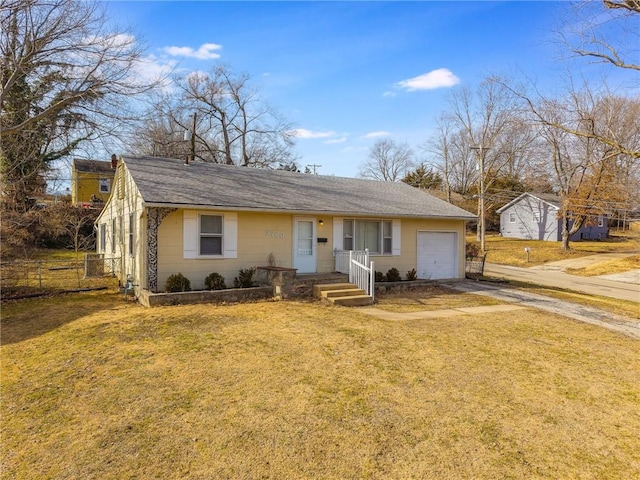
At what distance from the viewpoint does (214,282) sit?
1066cm

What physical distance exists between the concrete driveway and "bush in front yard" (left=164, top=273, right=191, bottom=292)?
48.7 feet

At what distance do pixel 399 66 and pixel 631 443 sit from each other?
12.3 metres

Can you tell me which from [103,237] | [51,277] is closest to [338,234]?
[51,277]

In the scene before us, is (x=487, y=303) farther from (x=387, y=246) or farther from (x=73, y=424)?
(x=73, y=424)

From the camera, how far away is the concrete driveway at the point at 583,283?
15.8 m

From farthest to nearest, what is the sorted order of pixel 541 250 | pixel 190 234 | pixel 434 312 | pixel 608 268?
pixel 541 250
pixel 608 268
pixel 190 234
pixel 434 312

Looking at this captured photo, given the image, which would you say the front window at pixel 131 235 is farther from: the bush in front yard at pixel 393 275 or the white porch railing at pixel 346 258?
the bush in front yard at pixel 393 275

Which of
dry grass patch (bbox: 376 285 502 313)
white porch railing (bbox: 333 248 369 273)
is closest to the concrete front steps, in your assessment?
dry grass patch (bbox: 376 285 502 313)

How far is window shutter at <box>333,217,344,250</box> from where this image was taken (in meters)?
13.1

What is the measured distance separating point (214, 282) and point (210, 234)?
1.40 meters

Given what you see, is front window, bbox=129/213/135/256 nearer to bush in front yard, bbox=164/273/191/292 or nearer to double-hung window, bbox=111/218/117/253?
bush in front yard, bbox=164/273/191/292

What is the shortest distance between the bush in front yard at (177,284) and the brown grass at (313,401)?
2.12 metres

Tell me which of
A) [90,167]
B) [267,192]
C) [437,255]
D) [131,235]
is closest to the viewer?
[131,235]

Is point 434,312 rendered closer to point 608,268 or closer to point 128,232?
point 128,232
